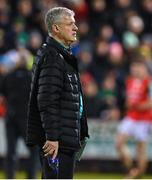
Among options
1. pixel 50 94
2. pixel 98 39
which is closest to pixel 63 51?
pixel 50 94

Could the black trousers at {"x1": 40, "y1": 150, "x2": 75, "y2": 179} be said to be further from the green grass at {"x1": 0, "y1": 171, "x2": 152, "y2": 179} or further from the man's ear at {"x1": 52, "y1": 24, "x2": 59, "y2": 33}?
the green grass at {"x1": 0, "y1": 171, "x2": 152, "y2": 179}

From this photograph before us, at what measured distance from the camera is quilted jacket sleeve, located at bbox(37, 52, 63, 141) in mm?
6848

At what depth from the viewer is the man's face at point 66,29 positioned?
23.2 ft

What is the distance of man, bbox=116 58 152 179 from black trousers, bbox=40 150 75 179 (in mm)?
6729

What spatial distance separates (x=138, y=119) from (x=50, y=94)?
7.20 metres

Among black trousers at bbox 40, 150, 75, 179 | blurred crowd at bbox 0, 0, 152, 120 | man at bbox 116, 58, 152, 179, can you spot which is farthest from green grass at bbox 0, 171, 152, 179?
black trousers at bbox 40, 150, 75, 179

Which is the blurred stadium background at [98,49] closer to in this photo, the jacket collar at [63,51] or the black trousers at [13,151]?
the black trousers at [13,151]

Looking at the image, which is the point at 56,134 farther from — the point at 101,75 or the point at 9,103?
the point at 101,75

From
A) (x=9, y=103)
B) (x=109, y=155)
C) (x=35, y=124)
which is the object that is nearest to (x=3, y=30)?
(x=109, y=155)

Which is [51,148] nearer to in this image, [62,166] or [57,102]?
[62,166]

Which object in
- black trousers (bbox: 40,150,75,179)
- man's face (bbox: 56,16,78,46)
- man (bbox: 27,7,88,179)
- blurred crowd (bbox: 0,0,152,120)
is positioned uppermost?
blurred crowd (bbox: 0,0,152,120)

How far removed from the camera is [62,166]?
701 centimetres

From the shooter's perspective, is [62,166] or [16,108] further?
[16,108]

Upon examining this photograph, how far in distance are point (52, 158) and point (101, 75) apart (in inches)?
401
